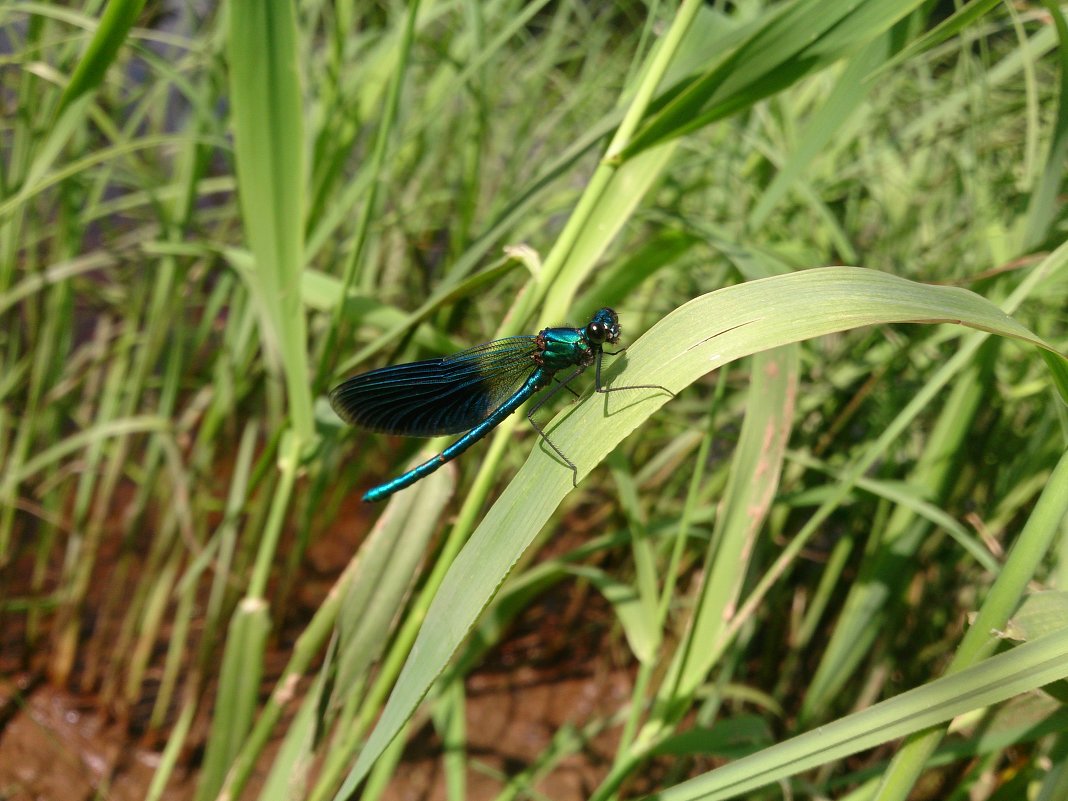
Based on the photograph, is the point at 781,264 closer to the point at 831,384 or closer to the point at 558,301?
the point at 558,301

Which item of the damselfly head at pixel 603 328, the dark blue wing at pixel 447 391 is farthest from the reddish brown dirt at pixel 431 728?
the damselfly head at pixel 603 328

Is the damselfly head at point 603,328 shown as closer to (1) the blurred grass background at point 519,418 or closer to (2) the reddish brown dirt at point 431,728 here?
(1) the blurred grass background at point 519,418

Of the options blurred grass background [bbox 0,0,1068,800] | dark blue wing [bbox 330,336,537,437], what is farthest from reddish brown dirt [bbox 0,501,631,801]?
Answer: dark blue wing [bbox 330,336,537,437]

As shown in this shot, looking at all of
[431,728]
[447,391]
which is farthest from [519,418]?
[431,728]

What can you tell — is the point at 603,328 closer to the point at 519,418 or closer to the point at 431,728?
the point at 519,418

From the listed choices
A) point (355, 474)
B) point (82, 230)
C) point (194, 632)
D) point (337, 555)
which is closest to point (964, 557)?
point (355, 474)

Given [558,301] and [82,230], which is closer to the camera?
[558,301]
